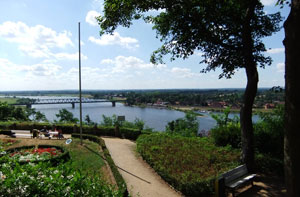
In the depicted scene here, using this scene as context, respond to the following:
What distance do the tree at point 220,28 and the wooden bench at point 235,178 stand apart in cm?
102

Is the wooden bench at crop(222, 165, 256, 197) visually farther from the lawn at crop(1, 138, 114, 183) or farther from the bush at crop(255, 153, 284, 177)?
the lawn at crop(1, 138, 114, 183)

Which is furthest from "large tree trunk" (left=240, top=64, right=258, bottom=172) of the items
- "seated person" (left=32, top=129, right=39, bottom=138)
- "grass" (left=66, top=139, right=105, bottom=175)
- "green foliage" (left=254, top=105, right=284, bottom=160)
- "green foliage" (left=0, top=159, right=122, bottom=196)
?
"seated person" (left=32, top=129, right=39, bottom=138)

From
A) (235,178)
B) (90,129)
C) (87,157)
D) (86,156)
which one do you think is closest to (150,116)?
(90,129)

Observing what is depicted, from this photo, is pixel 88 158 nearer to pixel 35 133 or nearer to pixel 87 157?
pixel 87 157

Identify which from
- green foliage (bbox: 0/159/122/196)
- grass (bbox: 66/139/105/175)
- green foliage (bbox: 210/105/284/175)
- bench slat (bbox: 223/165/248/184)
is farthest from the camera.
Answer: green foliage (bbox: 210/105/284/175)

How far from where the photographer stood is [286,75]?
→ 315 cm

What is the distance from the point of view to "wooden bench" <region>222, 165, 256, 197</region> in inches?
234

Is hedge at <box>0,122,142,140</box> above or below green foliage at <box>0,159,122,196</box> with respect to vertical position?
below

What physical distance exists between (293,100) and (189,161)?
609cm

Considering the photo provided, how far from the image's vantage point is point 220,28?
8.27m

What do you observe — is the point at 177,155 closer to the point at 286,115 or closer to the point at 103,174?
the point at 103,174

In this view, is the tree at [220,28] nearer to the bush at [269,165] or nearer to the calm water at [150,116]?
the bush at [269,165]

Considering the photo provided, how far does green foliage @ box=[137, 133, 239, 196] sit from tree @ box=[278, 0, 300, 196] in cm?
365

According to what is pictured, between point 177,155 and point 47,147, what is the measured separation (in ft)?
24.7
